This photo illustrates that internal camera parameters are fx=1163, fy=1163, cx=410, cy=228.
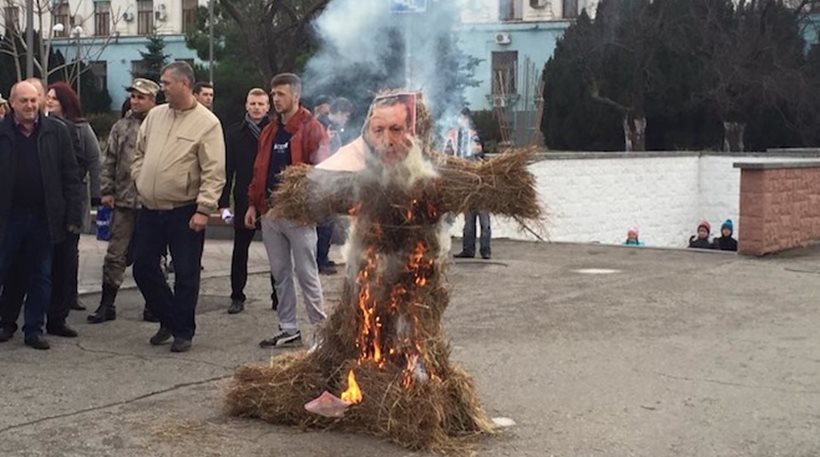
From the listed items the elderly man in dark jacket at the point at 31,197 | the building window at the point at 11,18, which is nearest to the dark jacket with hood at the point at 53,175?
the elderly man in dark jacket at the point at 31,197

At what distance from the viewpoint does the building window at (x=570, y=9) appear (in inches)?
809

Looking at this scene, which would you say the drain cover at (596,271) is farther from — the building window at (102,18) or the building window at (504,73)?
the building window at (102,18)

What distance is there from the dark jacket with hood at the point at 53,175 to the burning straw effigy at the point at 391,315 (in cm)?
275

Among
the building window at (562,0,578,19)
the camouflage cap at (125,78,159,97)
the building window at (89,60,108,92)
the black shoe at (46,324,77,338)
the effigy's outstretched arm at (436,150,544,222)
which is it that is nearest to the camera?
the effigy's outstretched arm at (436,150,544,222)

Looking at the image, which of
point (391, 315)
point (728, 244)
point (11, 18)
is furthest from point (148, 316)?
point (11, 18)

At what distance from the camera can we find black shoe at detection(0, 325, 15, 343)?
8.16m

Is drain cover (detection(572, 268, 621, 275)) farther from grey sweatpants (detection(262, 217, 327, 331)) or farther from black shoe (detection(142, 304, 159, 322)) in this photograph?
grey sweatpants (detection(262, 217, 327, 331))

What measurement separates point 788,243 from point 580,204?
4.29 meters

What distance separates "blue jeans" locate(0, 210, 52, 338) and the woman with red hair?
1.23 feet

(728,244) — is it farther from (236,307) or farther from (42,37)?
(42,37)

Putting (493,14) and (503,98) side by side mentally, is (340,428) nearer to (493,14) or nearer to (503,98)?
(493,14)

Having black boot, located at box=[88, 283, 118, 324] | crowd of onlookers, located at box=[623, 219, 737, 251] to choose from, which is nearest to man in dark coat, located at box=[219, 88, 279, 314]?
black boot, located at box=[88, 283, 118, 324]

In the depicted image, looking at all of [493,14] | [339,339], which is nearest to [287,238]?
[339,339]

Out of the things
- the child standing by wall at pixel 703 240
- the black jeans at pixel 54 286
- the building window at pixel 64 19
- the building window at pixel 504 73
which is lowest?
the child standing by wall at pixel 703 240
